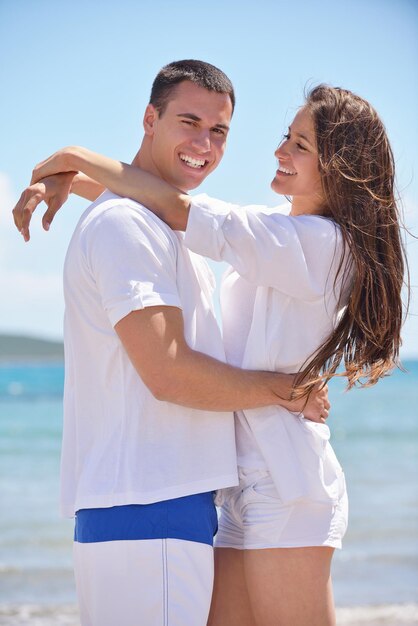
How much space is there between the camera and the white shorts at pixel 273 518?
265cm

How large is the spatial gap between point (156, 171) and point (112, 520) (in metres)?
1.14

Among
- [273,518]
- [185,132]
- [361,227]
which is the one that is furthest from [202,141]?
[273,518]

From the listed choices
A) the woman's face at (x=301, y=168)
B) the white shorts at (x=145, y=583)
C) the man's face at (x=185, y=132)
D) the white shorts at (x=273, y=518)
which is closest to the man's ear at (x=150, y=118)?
the man's face at (x=185, y=132)

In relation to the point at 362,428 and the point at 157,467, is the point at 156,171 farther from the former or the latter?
the point at 362,428

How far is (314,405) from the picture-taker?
2.81 m

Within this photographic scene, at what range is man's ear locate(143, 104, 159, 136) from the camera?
3088mm

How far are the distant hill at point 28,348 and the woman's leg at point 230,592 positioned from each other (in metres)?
54.1

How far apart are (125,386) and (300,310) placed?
0.56 metres

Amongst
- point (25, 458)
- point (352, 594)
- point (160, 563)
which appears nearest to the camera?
point (160, 563)

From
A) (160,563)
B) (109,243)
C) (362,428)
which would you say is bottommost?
(362,428)

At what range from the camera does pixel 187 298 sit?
8.87ft

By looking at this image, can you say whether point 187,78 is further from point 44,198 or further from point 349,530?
point 349,530

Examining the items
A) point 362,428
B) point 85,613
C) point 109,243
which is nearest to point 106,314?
point 109,243

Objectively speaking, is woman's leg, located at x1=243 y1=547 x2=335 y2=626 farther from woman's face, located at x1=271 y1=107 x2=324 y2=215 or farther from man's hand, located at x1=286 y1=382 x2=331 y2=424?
woman's face, located at x1=271 y1=107 x2=324 y2=215
